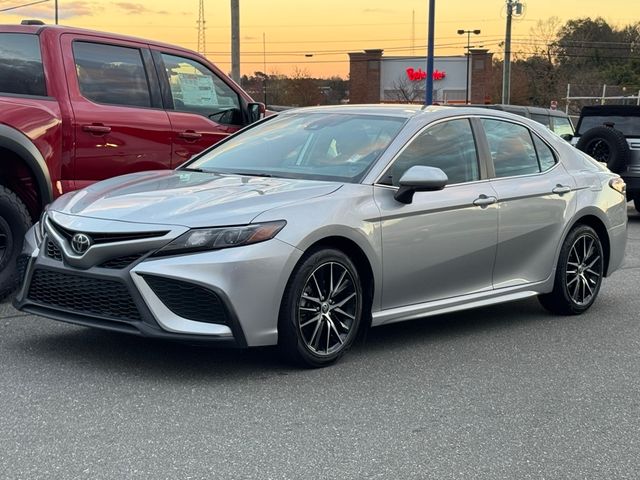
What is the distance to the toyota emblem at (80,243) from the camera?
16.0 feet

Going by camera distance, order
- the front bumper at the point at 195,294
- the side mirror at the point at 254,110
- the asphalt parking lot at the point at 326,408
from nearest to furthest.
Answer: the asphalt parking lot at the point at 326,408 → the front bumper at the point at 195,294 → the side mirror at the point at 254,110

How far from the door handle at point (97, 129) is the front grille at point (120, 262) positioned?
250cm

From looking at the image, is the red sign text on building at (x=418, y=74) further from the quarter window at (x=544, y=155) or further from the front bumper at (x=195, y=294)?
the front bumper at (x=195, y=294)

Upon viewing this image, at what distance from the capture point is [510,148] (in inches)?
264

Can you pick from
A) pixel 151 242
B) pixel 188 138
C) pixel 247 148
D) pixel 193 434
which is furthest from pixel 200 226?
pixel 188 138

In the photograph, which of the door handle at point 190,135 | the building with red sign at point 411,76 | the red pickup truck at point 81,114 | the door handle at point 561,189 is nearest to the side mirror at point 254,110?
the red pickup truck at point 81,114

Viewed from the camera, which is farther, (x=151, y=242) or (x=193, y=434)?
(x=151, y=242)

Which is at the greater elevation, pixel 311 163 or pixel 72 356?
pixel 311 163

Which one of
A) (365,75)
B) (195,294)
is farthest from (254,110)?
(365,75)

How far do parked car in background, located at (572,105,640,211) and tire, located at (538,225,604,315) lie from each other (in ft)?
23.3

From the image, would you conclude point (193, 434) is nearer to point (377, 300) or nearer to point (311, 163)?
point (377, 300)

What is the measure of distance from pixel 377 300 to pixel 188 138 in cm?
300

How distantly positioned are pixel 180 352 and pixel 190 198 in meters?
1.00

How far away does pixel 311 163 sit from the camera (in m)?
5.86
